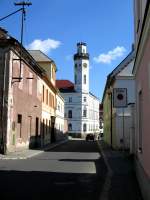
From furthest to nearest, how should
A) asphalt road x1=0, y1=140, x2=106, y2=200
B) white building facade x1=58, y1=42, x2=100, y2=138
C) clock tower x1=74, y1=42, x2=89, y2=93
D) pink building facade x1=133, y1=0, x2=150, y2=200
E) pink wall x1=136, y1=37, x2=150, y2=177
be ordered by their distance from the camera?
white building facade x1=58, y1=42, x2=100, y2=138 → clock tower x1=74, y1=42, x2=89, y2=93 → asphalt road x1=0, y1=140, x2=106, y2=200 → pink wall x1=136, y1=37, x2=150, y2=177 → pink building facade x1=133, y1=0, x2=150, y2=200

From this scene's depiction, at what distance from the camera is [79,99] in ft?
355

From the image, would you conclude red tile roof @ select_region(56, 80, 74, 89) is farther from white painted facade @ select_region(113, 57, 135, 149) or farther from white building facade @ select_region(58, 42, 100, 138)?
white painted facade @ select_region(113, 57, 135, 149)

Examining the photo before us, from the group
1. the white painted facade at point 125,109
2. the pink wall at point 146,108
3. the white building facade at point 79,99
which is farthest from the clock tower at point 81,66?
the pink wall at point 146,108

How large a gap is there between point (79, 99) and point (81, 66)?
884 centimetres

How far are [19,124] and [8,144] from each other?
158 inches

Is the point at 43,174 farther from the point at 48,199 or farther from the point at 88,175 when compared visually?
the point at 48,199

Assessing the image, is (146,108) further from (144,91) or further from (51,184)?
(51,184)

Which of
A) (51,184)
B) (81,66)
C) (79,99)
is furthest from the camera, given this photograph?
(79,99)

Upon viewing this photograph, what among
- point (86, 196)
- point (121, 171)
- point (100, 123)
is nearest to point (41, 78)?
point (121, 171)

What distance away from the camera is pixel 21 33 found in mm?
26188

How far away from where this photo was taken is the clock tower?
343ft

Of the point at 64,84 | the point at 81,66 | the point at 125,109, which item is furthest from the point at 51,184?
the point at 64,84

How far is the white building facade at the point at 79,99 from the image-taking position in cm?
10488

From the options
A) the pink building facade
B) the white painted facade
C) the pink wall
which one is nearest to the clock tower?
the white painted facade
